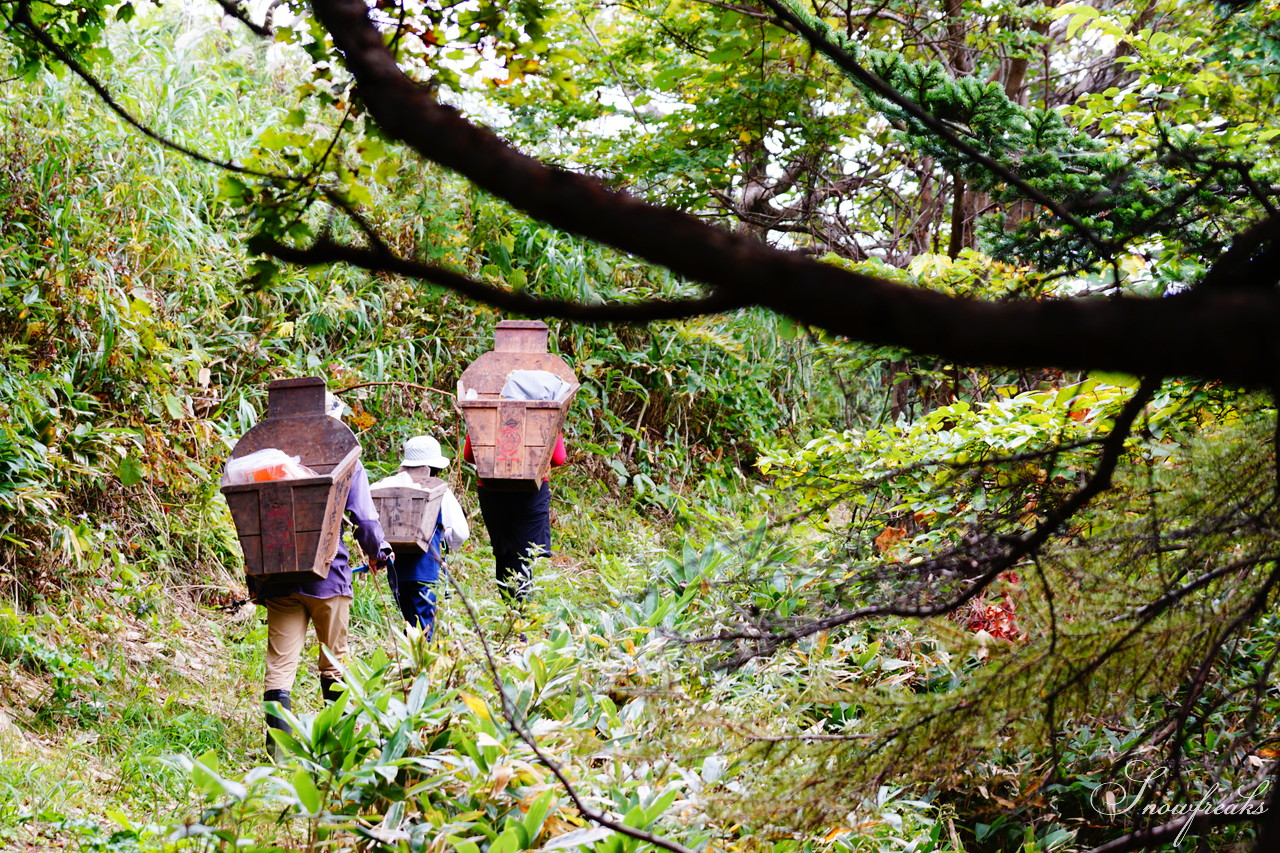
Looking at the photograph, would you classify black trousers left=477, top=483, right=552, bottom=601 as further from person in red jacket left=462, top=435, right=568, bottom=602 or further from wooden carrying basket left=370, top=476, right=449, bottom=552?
wooden carrying basket left=370, top=476, right=449, bottom=552

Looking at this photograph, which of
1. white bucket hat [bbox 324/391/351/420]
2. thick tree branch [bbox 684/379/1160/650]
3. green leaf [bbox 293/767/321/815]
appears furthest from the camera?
white bucket hat [bbox 324/391/351/420]

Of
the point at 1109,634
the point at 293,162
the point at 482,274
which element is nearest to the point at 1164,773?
the point at 1109,634

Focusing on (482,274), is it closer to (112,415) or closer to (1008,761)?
(112,415)

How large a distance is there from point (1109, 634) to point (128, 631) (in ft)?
16.8

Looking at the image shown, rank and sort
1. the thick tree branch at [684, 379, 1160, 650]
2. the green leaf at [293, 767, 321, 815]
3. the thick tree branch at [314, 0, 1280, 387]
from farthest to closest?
the green leaf at [293, 767, 321, 815] → the thick tree branch at [684, 379, 1160, 650] → the thick tree branch at [314, 0, 1280, 387]

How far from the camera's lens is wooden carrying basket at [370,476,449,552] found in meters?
5.00

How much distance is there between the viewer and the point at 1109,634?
7.09 feet

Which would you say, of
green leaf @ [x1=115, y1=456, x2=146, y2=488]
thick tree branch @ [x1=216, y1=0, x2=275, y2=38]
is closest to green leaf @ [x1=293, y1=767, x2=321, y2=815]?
thick tree branch @ [x1=216, y1=0, x2=275, y2=38]

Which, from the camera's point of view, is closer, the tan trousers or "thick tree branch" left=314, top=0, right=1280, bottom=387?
"thick tree branch" left=314, top=0, right=1280, bottom=387

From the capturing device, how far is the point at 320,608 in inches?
175

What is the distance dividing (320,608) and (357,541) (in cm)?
32

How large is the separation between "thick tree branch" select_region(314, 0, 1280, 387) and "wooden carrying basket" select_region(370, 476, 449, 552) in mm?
4199

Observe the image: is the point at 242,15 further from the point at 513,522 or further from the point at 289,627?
the point at 513,522

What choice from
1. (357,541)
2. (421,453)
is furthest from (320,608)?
(421,453)
